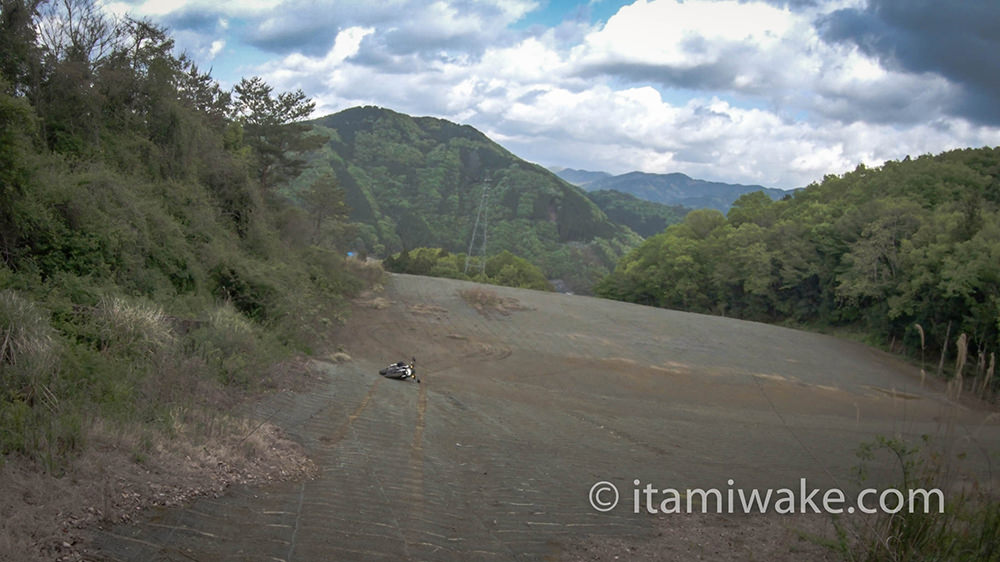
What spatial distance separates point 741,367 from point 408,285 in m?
17.6

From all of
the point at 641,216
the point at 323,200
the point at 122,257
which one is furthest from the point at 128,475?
the point at 641,216

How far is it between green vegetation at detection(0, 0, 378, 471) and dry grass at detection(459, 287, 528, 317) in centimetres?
597

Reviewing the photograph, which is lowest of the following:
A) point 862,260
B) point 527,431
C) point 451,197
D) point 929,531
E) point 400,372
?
point 400,372

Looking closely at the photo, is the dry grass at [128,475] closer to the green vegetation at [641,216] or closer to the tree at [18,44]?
the tree at [18,44]

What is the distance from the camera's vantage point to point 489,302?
110 feet

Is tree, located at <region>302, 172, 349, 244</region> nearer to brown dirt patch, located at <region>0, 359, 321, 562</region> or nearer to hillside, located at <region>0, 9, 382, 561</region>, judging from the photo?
hillside, located at <region>0, 9, 382, 561</region>

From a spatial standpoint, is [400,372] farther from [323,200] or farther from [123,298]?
[323,200]

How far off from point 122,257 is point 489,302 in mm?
20762

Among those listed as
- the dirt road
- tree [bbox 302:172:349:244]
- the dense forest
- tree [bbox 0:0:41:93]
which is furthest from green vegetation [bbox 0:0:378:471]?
the dense forest

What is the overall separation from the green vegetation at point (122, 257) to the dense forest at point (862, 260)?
2135 cm

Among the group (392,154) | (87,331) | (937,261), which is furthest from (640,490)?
(392,154)

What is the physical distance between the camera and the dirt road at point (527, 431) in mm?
6195

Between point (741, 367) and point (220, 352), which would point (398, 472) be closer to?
point (220, 352)

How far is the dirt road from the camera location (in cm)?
620
